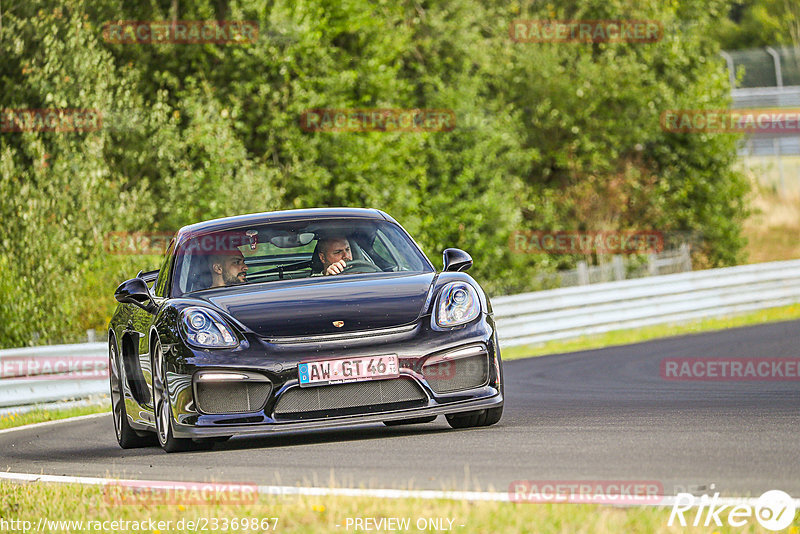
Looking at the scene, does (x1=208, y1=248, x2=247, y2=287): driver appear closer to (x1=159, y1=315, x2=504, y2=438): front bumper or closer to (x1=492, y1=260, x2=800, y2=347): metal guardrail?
(x1=159, y1=315, x2=504, y2=438): front bumper

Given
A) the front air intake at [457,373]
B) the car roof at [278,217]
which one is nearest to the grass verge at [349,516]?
the front air intake at [457,373]

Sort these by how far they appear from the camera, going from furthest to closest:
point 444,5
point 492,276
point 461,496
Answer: point 444,5 → point 492,276 → point 461,496

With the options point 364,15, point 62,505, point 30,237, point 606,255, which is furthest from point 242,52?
point 62,505

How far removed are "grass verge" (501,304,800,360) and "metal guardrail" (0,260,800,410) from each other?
0.40ft

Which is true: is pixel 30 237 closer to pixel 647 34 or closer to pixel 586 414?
pixel 586 414

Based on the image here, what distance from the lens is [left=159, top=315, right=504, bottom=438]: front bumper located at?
679 centimetres

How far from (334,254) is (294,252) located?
1.18 ft

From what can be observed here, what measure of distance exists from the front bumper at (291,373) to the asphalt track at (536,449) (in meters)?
0.16

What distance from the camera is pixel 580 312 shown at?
796 inches

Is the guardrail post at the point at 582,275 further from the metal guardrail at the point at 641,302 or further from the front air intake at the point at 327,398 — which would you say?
the front air intake at the point at 327,398

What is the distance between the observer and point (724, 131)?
35875 mm

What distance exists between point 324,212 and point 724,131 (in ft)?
95.6

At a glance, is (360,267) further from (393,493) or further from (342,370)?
(393,493)

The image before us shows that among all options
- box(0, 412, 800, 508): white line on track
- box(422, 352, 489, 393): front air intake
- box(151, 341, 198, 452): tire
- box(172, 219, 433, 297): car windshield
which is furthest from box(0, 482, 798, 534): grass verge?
box(172, 219, 433, 297): car windshield
